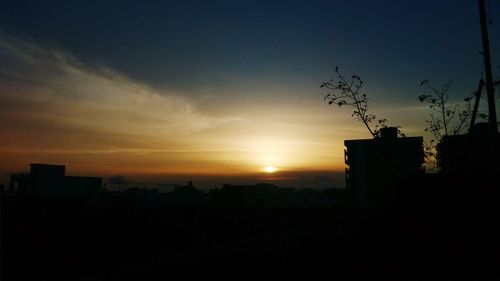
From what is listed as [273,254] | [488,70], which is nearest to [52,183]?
[273,254]

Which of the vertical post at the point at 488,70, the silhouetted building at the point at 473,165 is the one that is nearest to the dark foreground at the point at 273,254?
the silhouetted building at the point at 473,165

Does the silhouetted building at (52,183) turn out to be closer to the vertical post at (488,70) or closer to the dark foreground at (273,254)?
the dark foreground at (273,254)

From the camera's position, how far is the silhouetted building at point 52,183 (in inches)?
1887

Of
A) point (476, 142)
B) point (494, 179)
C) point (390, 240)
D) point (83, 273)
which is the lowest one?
point (83, 273)

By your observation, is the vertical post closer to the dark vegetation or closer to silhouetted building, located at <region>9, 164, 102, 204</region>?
the dark vegetation

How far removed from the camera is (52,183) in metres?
49.0

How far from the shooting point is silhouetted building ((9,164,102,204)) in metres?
47.9

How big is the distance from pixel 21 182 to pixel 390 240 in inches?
1913

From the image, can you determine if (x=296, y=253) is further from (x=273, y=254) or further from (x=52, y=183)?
(x=52, y=183)

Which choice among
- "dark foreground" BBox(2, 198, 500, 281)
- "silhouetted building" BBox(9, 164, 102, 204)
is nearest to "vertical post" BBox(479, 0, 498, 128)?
"dark foreground" BBox(2, 198, 500, 281)

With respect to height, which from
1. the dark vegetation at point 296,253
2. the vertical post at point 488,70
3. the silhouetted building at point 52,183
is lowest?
the dark vegetation at point 296,253

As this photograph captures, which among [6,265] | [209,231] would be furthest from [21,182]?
[6,265]

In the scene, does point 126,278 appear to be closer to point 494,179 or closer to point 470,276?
point 470,276

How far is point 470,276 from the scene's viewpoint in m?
11.6
